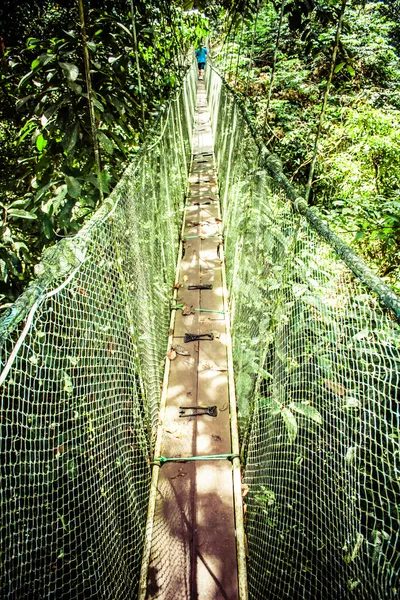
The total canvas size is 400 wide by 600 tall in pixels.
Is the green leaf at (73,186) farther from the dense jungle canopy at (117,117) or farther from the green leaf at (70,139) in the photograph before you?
the green leaf at (70,139)

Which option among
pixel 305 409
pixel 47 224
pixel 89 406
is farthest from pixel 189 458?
pixel 47 224

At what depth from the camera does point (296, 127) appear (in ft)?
24.1

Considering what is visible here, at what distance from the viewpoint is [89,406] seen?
155 centimetres

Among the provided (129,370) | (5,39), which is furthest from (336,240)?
(5,39)

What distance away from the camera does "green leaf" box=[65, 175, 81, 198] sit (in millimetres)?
1920

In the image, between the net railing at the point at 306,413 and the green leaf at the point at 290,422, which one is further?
the green leaf at the point at 290,422

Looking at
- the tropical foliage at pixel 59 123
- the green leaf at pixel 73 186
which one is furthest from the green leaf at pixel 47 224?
the green leaf at pixel 73 186

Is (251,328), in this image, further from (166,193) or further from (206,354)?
(166,193)

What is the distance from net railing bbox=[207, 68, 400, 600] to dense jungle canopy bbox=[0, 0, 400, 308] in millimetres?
386

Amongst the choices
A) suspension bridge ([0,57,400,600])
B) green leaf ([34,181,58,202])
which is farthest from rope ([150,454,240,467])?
green leaf ([34,181,58,202])

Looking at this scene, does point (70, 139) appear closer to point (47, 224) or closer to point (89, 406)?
point (47, 224)

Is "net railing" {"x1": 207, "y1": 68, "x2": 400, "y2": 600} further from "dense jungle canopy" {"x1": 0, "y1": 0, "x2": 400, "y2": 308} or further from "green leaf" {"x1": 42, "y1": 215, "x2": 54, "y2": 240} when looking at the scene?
"green leaf" {"x1": 42, "y1": 215, "x2": 54, "y2": 240}

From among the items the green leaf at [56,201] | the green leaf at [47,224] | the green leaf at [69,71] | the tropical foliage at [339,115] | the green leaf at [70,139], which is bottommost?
the green leaf at [47,224]

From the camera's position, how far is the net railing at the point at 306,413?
47.7 inches
